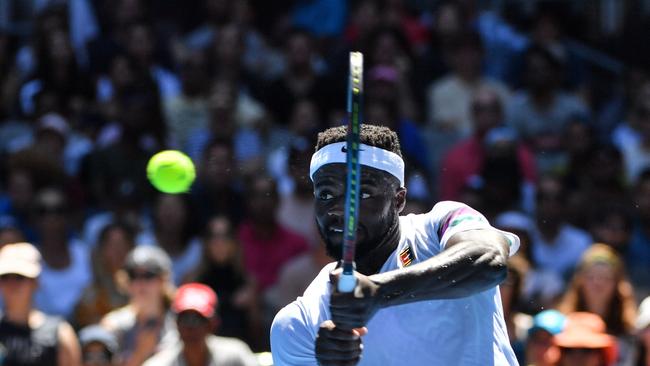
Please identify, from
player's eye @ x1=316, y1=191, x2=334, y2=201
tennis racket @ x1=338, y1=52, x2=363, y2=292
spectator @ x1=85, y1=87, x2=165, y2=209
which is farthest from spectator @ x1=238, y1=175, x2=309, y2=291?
tennis racket @ x1=338, y1=52, x2=363, y2=292

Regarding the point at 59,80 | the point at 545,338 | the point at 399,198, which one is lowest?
the point at 399,198

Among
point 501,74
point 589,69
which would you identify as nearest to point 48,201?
point 501,74

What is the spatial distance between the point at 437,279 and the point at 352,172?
1.37 ft

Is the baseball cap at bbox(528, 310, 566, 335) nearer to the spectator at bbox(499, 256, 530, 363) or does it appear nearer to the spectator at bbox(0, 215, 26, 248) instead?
the spectator at bbox(499, 256, 530, 363)

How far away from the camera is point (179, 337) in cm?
753

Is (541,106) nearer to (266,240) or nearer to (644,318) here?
(266,240)

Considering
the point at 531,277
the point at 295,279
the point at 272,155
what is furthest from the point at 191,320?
the point at 272,155

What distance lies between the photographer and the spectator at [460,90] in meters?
10.6

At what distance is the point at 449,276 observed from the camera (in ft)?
12.2

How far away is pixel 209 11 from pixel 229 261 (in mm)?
3933

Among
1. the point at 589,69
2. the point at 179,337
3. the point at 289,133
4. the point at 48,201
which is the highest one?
the point at 589,69

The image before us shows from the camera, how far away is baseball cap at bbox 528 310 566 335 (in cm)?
720

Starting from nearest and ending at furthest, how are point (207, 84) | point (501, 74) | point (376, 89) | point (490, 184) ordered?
point (490, 184)
point (376, 89)
point (207, 84)
point (501, 74)

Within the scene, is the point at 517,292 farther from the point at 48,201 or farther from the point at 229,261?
the point at 48,201
